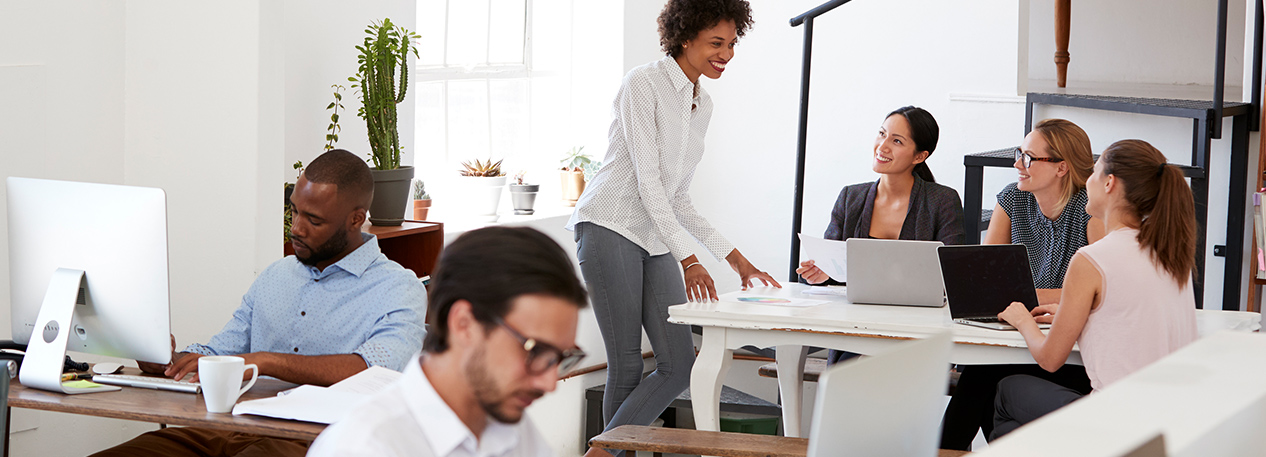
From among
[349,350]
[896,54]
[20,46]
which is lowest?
[349,350]

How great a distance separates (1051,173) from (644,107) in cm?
116

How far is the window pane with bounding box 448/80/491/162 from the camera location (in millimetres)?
4824

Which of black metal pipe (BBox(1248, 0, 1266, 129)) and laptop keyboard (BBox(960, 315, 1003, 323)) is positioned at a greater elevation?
black metal pipe (BBox(1248, 0, 1266, 129))

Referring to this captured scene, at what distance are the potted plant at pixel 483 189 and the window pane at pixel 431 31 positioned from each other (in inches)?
18.4

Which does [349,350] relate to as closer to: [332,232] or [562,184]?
[332,232]

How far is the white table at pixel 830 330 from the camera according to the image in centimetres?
259

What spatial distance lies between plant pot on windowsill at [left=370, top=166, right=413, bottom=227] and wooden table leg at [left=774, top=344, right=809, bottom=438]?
4.19 feet

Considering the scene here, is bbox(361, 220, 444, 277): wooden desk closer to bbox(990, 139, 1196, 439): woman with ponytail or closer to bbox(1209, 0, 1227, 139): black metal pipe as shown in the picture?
bbox(990, 139, 1196, 439): woman with ponytail

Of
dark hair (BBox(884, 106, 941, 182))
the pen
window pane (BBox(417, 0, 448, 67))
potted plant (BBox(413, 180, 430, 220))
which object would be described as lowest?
the pen

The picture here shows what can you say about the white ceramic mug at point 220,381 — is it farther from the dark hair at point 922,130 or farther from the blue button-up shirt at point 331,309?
the dark hair at point 922,130

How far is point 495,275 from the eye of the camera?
1.11 m

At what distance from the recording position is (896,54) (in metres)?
5.11

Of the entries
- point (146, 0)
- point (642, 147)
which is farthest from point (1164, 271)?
point (146, 0)

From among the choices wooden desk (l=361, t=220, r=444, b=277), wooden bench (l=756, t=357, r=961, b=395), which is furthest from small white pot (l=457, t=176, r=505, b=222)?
wooden bench (l=756, t=357, r=961, b=395)
